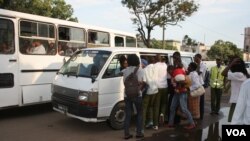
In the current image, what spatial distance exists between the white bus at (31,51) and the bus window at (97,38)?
120 millimetres

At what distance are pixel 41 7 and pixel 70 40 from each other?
1394 cm

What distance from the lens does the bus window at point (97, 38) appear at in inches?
439

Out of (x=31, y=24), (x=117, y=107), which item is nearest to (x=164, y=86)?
(x=117, y=107)

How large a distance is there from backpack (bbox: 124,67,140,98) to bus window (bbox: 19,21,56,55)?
330 centimetres

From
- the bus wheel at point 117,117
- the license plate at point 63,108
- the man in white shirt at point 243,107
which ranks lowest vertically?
the bus wheel at point 117,117

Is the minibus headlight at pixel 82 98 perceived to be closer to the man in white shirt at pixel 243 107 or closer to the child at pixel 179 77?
the child at pixel 179 77

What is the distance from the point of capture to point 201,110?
31.4 feet

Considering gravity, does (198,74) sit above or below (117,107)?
above

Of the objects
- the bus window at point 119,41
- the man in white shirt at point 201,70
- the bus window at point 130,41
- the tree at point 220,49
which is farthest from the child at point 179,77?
the tree at point 220,49

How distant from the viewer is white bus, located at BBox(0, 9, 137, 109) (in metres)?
8.58

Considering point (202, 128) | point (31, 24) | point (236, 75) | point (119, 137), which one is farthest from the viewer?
point (31, 24)

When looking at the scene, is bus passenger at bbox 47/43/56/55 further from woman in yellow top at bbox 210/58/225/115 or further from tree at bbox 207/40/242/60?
tree at bbox 207/40/242/60

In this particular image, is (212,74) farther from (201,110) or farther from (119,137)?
(119,137)

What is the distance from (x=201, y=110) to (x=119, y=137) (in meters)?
3.07
